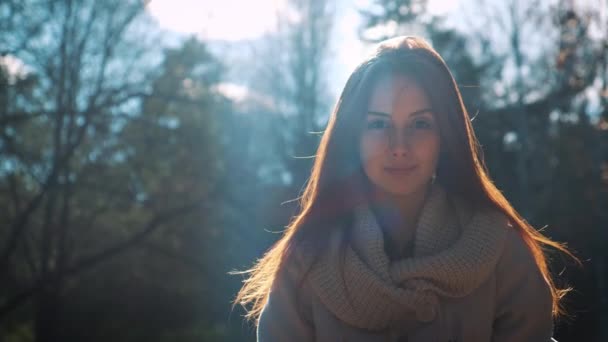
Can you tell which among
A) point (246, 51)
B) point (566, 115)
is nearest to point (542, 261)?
point (566, 115)

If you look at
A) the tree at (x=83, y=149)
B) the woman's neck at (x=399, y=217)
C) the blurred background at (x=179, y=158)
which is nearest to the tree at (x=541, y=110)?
the blurred background at (x=179, y=158)

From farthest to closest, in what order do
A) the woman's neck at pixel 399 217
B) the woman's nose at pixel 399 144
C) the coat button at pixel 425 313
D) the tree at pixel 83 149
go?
the tree at pixel 83 149
the woman's neck at pixel 399 217
the woman's nose at pixel 399 144
the coat button at pixel 425 313

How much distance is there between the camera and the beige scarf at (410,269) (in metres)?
1.67

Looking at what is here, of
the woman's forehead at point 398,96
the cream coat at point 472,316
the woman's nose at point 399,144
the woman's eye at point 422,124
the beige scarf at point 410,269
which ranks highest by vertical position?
the woman's forehead at point 398,96

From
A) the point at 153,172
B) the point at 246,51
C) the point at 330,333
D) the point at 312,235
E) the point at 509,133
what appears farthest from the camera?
the point at 246,51

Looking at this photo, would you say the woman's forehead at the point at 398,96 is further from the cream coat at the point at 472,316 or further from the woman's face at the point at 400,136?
the cream coat at the point at 472,316

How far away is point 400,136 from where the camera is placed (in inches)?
71.6

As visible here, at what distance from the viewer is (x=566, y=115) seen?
13719 mm

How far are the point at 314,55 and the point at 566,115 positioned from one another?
650cm

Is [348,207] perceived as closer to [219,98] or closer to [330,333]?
[330,333]

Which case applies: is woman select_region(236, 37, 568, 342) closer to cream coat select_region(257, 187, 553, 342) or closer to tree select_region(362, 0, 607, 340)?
cream coat select_region(257, 187, 553, 342)

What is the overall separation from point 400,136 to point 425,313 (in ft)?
1.71

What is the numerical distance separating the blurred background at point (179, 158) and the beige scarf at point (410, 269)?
5.78 metres

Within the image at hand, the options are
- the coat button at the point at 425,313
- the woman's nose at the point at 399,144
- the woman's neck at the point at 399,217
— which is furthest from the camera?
the woman's neck at the point at 399,217
